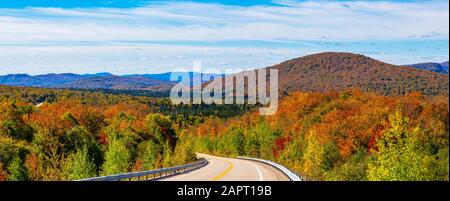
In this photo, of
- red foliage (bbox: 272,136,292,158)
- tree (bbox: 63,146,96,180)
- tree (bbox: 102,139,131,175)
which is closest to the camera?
tree (bbox: 63,146,96,180)

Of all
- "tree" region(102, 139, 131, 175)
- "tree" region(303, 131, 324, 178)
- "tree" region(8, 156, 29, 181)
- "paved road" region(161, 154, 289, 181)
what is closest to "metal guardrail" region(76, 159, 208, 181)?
"paved road" region(161, 154, 289, 181)

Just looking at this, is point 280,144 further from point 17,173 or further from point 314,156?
A: point 17,173

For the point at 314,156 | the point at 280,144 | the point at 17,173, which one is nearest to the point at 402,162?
the point at 314,156

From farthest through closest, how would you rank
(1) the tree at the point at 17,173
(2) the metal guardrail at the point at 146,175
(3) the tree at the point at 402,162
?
(1) the tree at the point at 17,173, (3) the tree at the point at 402,162, (2) the metal guardrail at the point at 146,175

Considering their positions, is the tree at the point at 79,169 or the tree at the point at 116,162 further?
the tree at the point at 116,162

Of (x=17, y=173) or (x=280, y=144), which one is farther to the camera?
(x=280, y=144)

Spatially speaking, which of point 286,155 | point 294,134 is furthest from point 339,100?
point 286,155

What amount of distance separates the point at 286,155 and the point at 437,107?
27.5m

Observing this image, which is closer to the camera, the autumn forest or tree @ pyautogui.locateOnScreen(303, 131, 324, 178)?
the autumn forest

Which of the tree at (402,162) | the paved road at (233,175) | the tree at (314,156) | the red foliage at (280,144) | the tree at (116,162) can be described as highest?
the paved road at (233,175)

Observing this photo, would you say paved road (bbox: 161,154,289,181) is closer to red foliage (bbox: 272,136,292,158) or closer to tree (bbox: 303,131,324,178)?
tree (bbox: 303,131,324,178)

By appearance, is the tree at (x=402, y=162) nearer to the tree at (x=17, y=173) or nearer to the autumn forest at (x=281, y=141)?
the autumn forest at (x=281, y=141)

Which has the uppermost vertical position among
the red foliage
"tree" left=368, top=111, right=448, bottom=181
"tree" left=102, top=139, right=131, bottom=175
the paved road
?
the paved road

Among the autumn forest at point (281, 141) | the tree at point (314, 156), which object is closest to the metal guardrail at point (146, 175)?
the autumn forest at point (281, 141)
